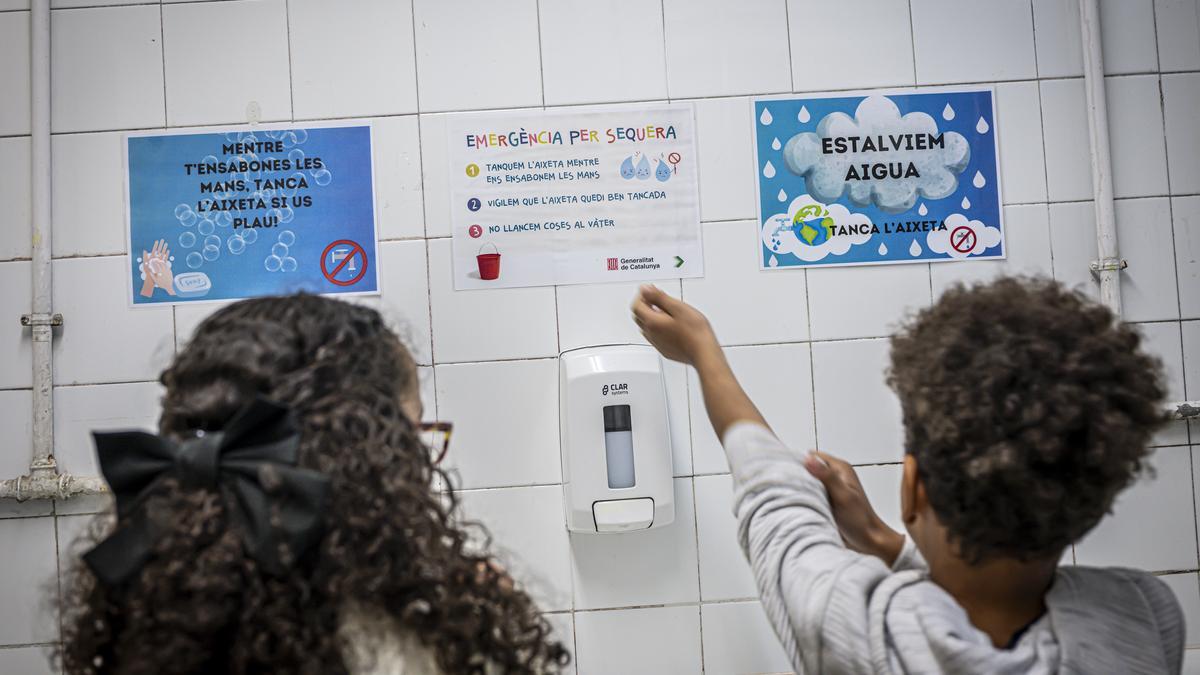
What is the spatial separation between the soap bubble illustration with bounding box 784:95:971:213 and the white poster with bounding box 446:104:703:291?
0.25m

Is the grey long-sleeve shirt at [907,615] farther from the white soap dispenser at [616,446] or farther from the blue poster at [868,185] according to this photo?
the blue poster at [868,185]

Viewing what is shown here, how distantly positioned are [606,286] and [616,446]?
13.7 inches

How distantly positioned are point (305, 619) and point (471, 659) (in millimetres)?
155

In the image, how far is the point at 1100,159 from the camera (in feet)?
6.33

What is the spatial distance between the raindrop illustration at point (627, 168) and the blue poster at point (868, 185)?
0.27 metres

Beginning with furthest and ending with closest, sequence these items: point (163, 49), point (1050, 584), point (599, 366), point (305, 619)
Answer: point (163, 49)
point (599, 366)
point (1050, 584)
point (305, 619)

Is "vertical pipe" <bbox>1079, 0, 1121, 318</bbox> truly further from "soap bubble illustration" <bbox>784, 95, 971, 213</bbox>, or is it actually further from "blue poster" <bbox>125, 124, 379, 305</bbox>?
"blue poster" <bbox>125, 124, 379, 305</bbox>

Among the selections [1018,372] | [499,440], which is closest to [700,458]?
[499,440]

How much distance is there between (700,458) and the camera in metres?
1.90

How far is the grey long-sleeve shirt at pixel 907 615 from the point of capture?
0.80m

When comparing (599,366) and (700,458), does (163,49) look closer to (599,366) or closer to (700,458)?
(599,366)

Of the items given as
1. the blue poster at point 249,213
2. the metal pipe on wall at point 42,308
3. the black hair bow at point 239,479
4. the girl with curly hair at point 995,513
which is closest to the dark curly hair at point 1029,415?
the girl with curly hair at point 995,513

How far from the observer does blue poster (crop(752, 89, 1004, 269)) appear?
1.92 meters

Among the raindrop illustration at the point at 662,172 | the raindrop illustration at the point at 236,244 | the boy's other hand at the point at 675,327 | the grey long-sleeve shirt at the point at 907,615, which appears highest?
the raindrop illustration at the point at 662,172
